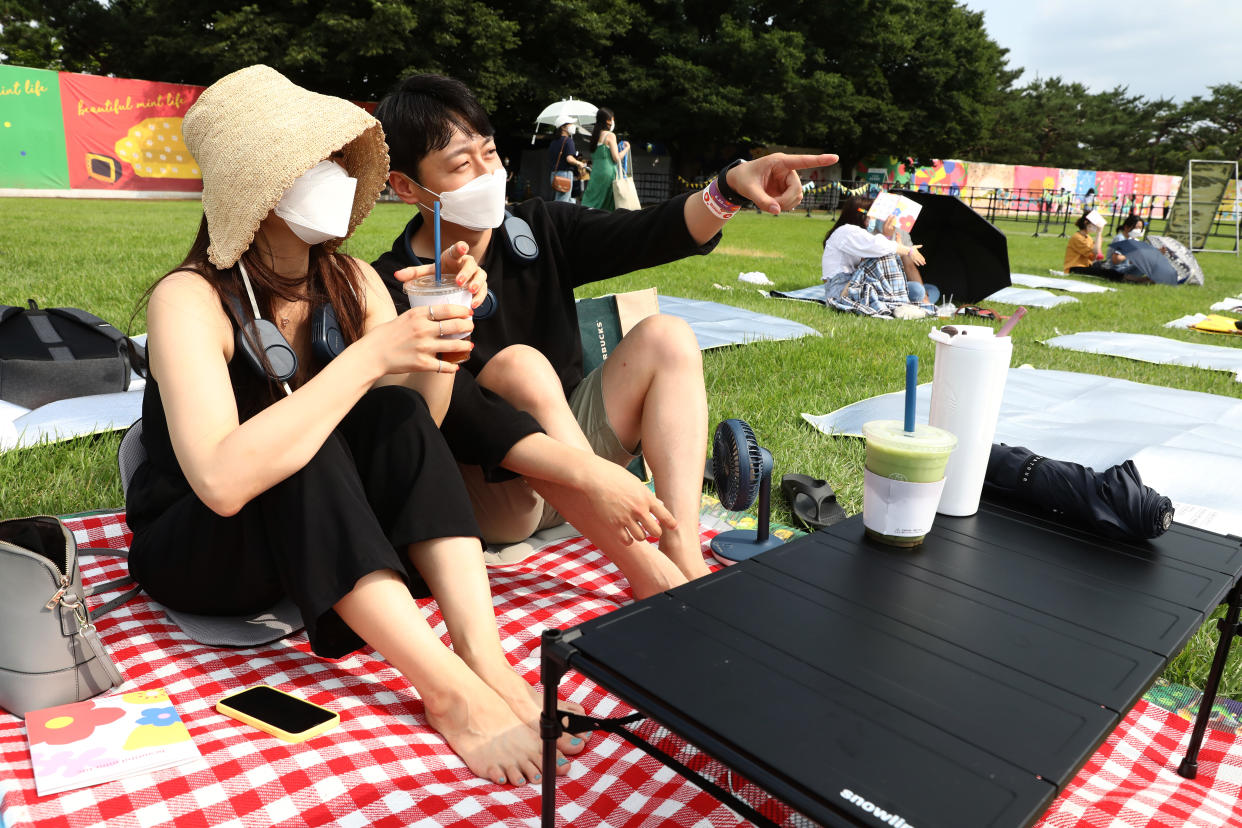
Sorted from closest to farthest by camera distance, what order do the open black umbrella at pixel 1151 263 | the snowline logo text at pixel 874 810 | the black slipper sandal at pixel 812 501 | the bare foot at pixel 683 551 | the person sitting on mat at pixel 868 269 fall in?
the snowline logo text at pixel 874 810
the bare foot at pixel 683 551
the black slipper sandal at pixel 812 501
the person sitting on mat at pixel 868 269
the open black umbrella at pixel 1151 263

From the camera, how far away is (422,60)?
22188 mm

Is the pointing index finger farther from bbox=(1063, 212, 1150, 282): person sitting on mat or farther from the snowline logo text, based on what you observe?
bbox=(1063, 212, 1150, 282): person sitting on mat

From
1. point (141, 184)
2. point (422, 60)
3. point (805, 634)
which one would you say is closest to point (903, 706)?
point (805, 634)

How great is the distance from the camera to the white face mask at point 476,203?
7.00 ft

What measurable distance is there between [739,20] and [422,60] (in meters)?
10.6

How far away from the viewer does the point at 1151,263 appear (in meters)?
10.8

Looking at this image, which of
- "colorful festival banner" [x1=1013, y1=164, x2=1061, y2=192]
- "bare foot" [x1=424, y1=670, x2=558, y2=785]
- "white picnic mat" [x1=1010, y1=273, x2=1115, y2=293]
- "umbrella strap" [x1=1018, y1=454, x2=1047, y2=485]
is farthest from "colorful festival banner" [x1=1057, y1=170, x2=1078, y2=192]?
"bare foot" [x1=424, y1=670, x2=558, y2=785]

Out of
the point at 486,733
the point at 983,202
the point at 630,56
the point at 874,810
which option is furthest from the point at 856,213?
the point at 983,202

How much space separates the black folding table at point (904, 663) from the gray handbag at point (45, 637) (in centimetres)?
92

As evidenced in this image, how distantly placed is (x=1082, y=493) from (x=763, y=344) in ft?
11.5

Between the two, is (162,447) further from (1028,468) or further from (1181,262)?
(1181,262)

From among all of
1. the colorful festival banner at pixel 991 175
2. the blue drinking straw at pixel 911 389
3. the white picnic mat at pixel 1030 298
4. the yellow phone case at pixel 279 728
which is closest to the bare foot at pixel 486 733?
the yellow phone case at pixel 279 728

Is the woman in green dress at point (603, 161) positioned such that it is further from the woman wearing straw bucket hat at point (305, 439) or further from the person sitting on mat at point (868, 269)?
the woman wearing straw bucket hat at point (305, 439)

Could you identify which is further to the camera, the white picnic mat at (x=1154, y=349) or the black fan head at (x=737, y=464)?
the white picnic mat at (x=1154, y=349)
